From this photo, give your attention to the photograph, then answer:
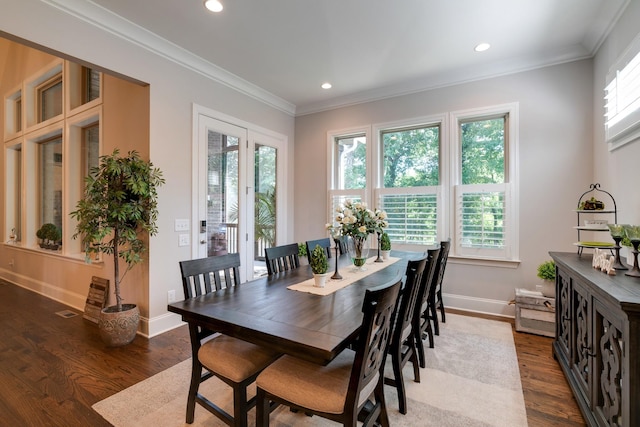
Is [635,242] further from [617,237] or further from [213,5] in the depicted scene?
[213,5]

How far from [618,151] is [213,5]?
370 centimetres

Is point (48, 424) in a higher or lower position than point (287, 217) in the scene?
lower

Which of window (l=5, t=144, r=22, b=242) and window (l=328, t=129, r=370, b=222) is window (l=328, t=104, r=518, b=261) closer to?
window (l=328, t=129, r=370, b=222)

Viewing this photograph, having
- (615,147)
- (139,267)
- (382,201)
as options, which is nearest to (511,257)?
(615,147)

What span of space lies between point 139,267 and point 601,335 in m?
3.76

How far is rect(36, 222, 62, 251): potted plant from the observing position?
4312 millimetres

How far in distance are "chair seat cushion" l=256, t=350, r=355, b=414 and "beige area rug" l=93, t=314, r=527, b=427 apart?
0.58 meters

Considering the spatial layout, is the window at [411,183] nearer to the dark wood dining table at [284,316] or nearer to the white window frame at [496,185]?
the white window frame at [496,185]

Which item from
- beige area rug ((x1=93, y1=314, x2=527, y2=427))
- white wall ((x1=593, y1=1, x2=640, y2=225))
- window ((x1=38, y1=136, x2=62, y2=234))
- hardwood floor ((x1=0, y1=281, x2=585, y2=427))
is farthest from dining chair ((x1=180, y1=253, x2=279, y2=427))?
window ((x1=38, y1=136, x2=62, y2=234))

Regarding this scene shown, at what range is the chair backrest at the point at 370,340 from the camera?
1.20 m

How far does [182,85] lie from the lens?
3.32 metres

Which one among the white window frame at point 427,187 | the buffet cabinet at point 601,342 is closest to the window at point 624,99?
the buffet cabinet at point 601,342

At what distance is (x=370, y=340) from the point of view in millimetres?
1242

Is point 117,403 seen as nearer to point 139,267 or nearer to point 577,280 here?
point 139,267
